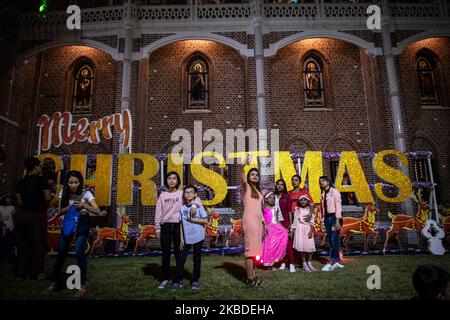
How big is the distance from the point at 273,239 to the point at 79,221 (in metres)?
3.69

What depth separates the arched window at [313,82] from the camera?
13.4m

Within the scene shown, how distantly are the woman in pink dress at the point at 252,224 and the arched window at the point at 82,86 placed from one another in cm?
1100

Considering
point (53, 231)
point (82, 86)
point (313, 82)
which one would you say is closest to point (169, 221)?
point (53, 231)

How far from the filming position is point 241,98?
13.1m

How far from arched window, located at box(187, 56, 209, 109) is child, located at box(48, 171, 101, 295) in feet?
30.9

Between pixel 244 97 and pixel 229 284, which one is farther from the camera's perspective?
pixel 244 97

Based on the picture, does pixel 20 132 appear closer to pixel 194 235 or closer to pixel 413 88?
pixel 194 235

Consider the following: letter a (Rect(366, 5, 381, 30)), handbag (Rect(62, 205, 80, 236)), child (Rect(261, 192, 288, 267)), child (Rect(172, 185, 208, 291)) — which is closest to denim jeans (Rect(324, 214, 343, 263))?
child (Rect(261, 192, 288, 267))

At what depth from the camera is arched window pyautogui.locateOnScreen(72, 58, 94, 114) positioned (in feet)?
43.7

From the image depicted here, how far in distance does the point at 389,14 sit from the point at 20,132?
54.5 feet

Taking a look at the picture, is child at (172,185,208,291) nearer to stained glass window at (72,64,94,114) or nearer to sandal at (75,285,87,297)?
sandal at (75,285,87,297)

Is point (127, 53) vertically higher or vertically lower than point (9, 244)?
higher

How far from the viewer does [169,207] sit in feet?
15.0

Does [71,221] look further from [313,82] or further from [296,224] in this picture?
[313,82]
